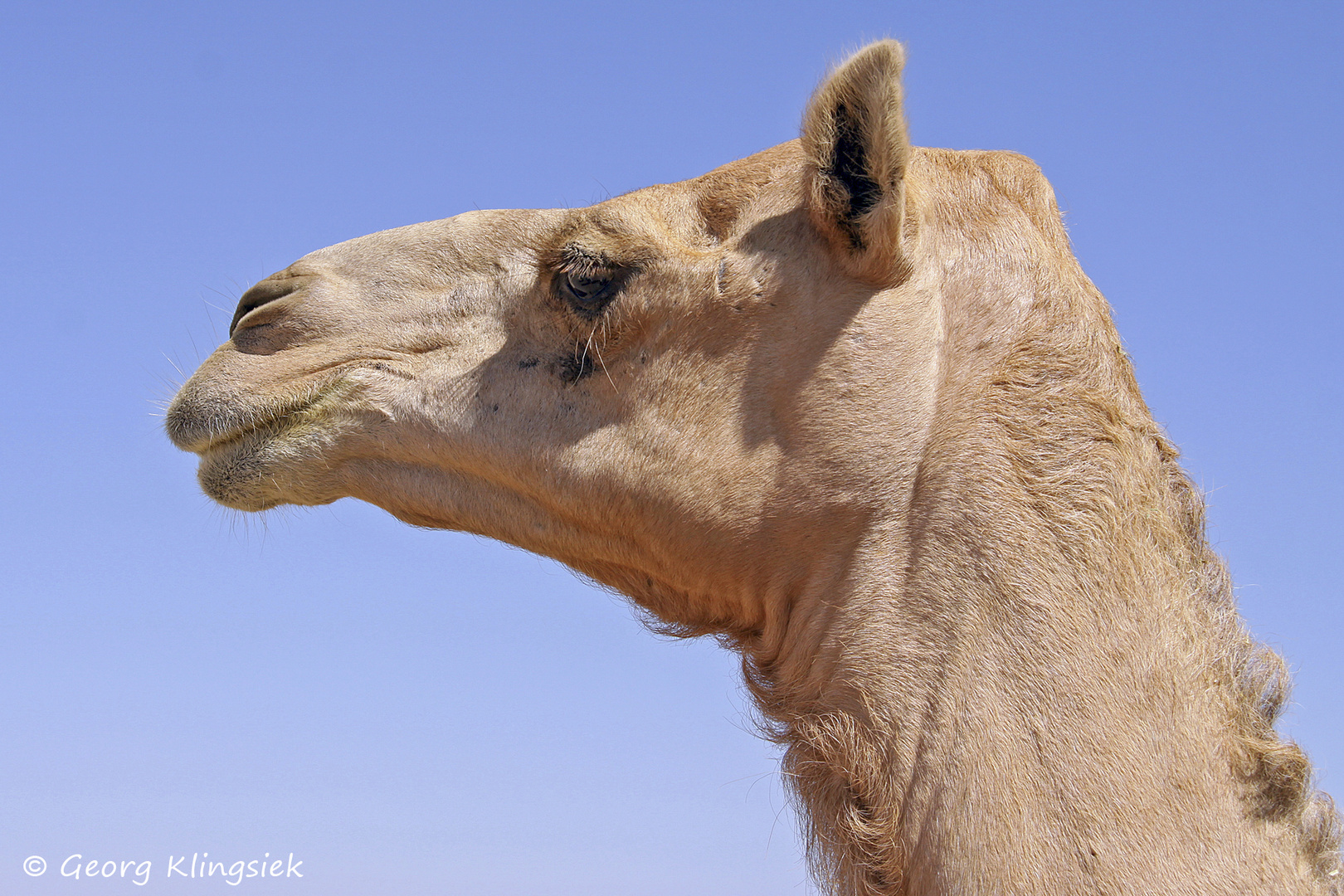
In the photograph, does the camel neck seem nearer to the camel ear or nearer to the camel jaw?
the camel ear

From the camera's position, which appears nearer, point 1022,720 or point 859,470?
point 1022,720

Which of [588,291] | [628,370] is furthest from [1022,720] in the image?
[588,291]

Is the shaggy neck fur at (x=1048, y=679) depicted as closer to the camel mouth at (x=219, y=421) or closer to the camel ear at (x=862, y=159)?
the camel ear at (x=862, y=159)

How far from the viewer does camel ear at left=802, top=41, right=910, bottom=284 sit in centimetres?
364

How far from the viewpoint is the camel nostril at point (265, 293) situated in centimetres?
446

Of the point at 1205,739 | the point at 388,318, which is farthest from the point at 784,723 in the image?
the point at 388,318

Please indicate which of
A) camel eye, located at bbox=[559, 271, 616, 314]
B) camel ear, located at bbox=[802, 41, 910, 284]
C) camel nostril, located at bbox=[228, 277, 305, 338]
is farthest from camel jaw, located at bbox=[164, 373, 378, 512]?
Result: camel ear, located at bbox=[802, 41, 910, 284]

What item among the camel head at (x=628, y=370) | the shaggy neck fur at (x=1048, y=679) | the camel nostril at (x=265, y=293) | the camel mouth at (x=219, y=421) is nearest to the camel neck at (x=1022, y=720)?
the shaggy neck fur at (x=1048, y=679)

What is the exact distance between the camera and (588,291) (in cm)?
412

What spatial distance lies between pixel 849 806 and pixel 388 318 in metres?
2.26

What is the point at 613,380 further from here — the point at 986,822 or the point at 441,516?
the point at 986,822

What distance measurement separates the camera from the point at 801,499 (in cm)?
367

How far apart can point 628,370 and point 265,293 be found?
56.7 inches

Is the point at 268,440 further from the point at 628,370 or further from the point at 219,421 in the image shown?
the point at 628,370
